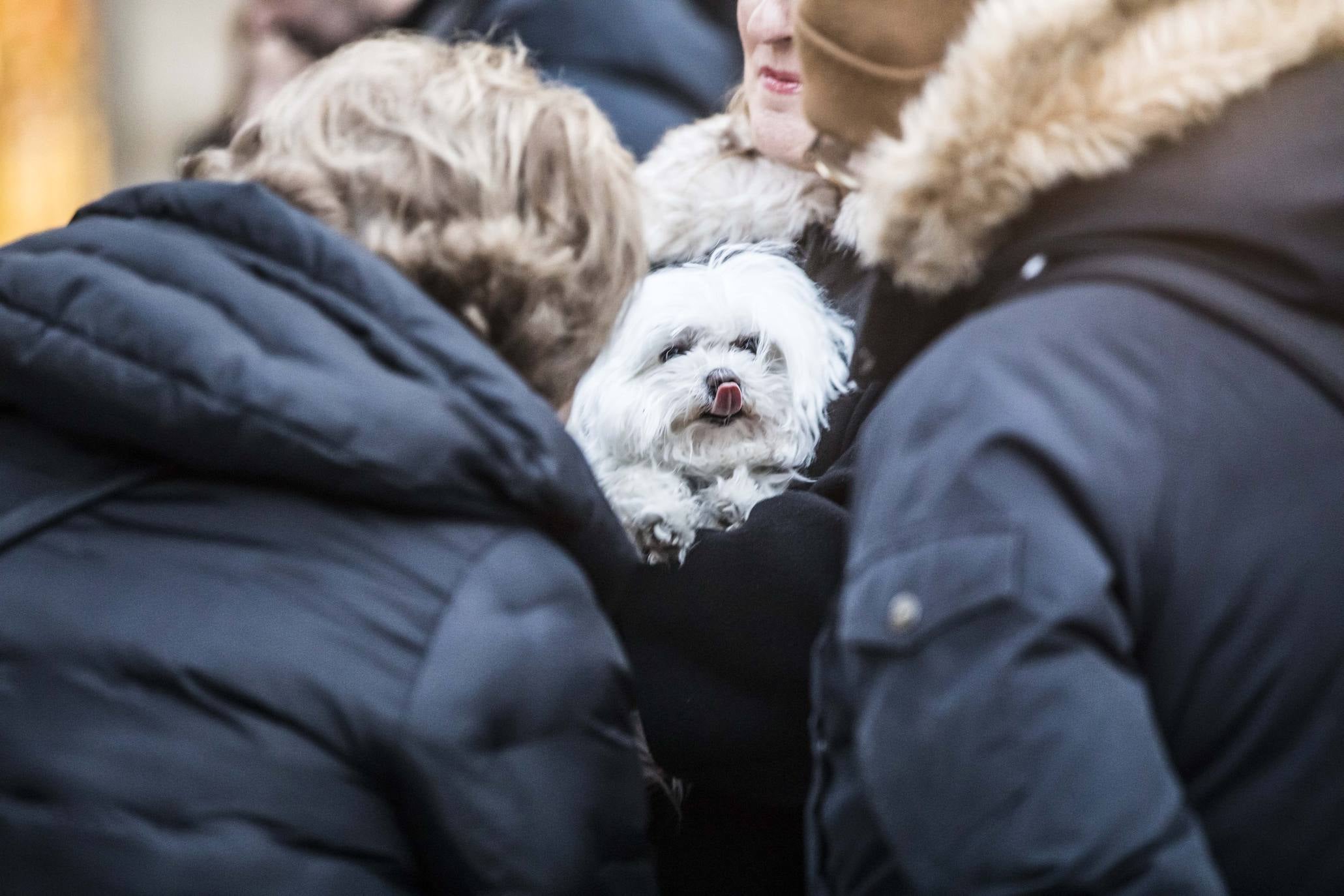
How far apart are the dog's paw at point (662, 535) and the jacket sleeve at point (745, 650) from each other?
23 centimetres

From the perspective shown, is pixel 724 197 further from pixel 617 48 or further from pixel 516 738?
pixel 617 48

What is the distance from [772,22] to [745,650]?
3.27ft

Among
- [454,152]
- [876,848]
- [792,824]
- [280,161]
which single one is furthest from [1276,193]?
[792,824]

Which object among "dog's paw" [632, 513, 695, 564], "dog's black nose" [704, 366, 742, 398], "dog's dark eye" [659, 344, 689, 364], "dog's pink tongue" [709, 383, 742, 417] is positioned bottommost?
"dog's paw" [632, 513, 695, 564]

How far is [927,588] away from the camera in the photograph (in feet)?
2.99

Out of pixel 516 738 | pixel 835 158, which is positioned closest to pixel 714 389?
pixel 835 158

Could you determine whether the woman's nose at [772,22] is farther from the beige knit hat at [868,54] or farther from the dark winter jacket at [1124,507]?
the dark winter jacket at [1124,507]

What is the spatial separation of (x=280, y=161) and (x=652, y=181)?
83cm

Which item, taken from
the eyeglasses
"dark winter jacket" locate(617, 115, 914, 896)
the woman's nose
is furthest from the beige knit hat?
the woman's nose

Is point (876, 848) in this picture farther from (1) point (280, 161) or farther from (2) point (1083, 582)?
(1) point (280, 161)

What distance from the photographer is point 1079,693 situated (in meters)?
0.87

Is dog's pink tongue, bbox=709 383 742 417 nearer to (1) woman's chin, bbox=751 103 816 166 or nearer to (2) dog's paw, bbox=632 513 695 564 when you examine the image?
(2) dog's paw, bbox=632 513 695 564

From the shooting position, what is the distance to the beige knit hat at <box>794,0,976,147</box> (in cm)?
115

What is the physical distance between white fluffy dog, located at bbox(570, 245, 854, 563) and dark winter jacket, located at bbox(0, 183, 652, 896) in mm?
829
